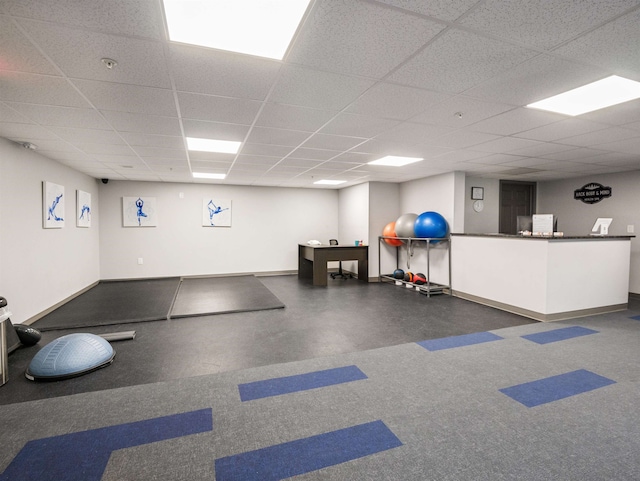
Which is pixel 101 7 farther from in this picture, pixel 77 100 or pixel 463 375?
pixel 463 375

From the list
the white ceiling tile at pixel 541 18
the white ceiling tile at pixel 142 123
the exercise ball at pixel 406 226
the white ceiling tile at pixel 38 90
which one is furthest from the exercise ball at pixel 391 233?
the white ceiling tile at pixel 38 90

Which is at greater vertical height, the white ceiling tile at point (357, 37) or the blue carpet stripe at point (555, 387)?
the white ceiling tile at point (357, 37)

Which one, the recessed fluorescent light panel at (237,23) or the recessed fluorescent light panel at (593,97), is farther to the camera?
the recessed fluorescent light panel at (593,97)

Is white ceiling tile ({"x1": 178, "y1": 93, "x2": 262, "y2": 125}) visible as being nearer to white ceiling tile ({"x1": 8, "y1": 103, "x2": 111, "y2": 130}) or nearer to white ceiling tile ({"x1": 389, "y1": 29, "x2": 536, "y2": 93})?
white ceiling tile ({"x1": 8, "y1": 103, "x2": 111, "y2": 130})

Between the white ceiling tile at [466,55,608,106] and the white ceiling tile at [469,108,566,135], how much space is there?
12.6 inches

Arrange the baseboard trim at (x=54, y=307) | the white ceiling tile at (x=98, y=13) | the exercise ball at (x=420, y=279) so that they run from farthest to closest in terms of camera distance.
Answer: the exercise ball at (x=420, y=279), the baseboard trim at (x=54, y=307), the white ceiling tile at (x=98, y=13)

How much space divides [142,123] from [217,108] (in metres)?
1.02

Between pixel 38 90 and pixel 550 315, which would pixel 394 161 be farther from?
pixel 38 90

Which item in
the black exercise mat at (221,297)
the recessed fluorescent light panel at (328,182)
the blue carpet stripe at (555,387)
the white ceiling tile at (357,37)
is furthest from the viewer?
the recessed fluorescent light panel at (328,182)

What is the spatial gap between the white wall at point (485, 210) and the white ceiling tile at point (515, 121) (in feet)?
10.5

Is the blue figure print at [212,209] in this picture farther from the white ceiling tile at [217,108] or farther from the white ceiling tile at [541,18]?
the white ceiling tile at [541,18]

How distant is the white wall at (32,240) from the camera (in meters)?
3.84

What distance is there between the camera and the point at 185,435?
2020 mm

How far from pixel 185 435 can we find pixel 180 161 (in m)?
4.43
